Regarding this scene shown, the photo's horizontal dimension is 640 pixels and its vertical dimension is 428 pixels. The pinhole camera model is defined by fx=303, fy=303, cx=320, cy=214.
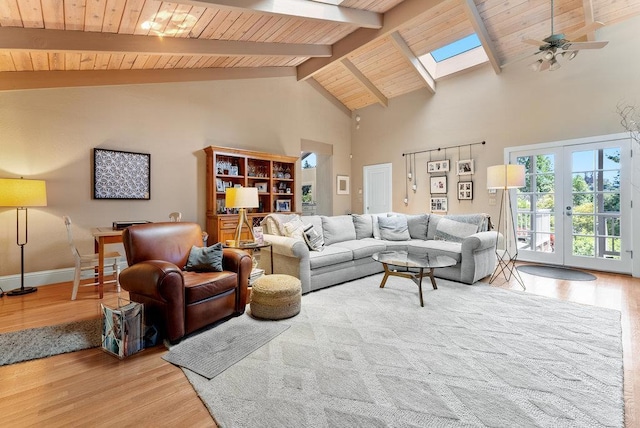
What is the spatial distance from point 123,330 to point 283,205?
452 centimetres

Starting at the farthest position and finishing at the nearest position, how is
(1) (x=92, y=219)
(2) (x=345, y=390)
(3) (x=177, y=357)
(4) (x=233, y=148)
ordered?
(4) (x=233, y=148)
(1) (x=92, y=219)
(3) (x=177, y=357)
(2) (x=345, y=390)

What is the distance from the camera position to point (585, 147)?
15.5 feet

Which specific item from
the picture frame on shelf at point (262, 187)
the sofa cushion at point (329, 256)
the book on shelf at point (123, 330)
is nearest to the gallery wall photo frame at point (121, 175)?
the picture frame on shelf at point (262, 187)

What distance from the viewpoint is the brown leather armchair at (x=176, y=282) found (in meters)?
2.30

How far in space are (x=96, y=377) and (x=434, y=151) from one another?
6.46 m

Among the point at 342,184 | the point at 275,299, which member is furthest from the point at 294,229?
the point at 342,184

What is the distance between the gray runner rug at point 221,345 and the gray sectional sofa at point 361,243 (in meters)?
0.96

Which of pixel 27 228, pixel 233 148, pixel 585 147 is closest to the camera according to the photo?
pixel 27 228

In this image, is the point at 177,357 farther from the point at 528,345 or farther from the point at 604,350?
the point at 604,350

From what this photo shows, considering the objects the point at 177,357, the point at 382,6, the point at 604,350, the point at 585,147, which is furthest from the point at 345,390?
the point at 585,147

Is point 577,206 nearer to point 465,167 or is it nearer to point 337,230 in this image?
point 465,167

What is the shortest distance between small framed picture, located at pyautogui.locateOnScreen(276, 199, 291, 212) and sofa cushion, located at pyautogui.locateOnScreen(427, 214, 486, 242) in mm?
2994

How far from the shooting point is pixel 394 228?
16.3 ft

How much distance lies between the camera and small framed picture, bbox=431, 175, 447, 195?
6371 mm
